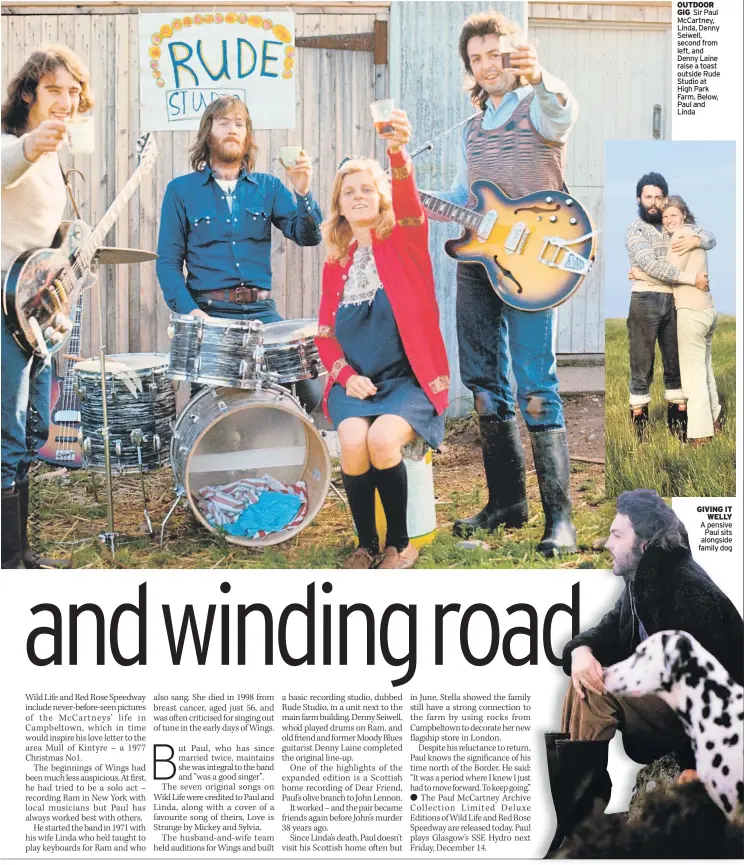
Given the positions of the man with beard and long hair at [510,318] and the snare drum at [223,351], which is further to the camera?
the man with beard and long hair at [510,318]

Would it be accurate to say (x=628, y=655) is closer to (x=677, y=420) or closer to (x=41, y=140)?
(x=677, y=420)

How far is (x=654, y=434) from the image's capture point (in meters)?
5.30

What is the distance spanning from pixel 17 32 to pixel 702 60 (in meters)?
3.40

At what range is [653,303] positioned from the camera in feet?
17.2

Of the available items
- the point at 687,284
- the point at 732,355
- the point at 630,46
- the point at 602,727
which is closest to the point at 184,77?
the point at 630,46

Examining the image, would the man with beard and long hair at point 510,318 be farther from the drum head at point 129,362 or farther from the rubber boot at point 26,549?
the rubber boot at point 26,549

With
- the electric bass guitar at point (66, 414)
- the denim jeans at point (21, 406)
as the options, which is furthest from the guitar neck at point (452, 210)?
the denim jeans at point (21, 406)

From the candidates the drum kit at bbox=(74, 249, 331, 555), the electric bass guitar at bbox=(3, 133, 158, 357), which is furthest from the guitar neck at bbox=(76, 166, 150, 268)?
the drum kit at bbox=(74, 249, 331, 555)

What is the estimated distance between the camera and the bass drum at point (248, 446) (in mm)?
5047

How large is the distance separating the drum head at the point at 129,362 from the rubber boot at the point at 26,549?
0.66 m

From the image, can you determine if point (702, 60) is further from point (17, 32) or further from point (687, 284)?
point (17, 32)

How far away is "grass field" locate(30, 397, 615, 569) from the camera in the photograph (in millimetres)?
5129

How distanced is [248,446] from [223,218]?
118 centimetres

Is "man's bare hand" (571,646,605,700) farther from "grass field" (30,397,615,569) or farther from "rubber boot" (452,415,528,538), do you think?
"rubber boot" (452,415,528,538)
